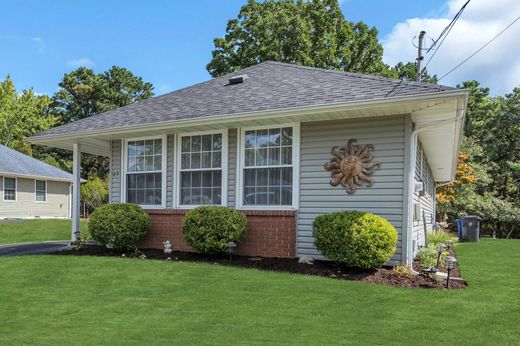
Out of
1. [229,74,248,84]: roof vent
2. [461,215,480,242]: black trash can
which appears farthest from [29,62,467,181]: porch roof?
[461,215,480,242]: black trash can

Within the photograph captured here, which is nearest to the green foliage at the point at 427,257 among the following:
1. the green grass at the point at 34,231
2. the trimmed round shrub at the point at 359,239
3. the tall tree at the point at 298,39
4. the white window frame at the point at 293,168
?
the trimmed round shrub at the point at 359,239

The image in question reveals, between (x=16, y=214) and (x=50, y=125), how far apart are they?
52.0ft

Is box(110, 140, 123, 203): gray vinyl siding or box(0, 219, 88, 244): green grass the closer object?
box(110, 140, 123, 203): gray vinyl siding

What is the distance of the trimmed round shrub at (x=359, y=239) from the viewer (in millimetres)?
7188

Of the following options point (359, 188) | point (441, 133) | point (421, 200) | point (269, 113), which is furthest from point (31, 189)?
point (441, 133)

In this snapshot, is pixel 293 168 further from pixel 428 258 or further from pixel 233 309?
pixel 233 309

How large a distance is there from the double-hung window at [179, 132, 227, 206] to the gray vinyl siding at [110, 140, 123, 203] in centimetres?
189

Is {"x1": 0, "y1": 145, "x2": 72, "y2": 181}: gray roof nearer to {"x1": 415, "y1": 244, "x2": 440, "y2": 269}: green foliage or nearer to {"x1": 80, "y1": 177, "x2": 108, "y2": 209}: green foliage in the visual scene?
{"x1": 80, "y1": 177, "x2": 108, "y2": 209}: green foliage

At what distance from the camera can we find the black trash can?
17.2m

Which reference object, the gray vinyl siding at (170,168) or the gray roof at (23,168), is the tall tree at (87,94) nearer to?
the gray roof at (23,168)

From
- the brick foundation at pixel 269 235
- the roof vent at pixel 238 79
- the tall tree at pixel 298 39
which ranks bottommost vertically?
the brick foundation at pixel 269 235

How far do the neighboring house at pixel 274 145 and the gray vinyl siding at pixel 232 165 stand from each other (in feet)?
0.07

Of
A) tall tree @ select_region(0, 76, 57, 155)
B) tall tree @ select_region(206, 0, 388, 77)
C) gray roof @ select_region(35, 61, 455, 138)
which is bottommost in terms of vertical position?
gray roof @ select_region(35, 61, 455, 138)

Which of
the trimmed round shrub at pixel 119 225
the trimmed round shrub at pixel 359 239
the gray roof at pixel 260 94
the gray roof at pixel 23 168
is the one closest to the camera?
the trimmed round shrub at pixel 359 239
